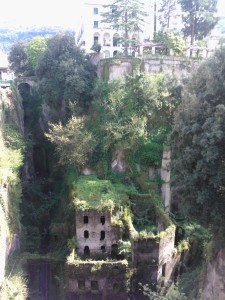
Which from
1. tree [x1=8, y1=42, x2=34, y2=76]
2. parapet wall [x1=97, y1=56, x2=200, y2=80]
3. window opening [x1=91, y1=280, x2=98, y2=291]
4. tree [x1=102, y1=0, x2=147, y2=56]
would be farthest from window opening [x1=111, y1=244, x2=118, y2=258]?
tree [x1=8, y1=42, x2=34, y2=76]

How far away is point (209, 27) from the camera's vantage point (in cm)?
4309

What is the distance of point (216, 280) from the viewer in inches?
670

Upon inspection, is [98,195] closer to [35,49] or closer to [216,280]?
[216,280]

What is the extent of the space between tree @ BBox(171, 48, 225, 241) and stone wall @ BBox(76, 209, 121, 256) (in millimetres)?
8409

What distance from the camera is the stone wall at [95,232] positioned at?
80.2 ft

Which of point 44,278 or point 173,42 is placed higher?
point 173,42

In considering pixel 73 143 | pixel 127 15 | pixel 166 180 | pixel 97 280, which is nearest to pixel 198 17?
pixel 127 15

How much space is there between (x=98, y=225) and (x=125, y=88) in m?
14.2

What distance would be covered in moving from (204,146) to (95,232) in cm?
1231

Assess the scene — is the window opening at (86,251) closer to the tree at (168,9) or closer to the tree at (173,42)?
the tree at (173,42)

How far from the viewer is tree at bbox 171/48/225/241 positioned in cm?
1526

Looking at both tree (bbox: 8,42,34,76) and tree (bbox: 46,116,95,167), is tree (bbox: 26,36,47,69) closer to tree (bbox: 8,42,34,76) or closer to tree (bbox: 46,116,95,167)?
tree (bbox: 8,42,34,76)

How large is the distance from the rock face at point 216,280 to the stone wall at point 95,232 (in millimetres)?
8463

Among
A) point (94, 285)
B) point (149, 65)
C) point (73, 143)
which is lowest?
point (94, 285)
